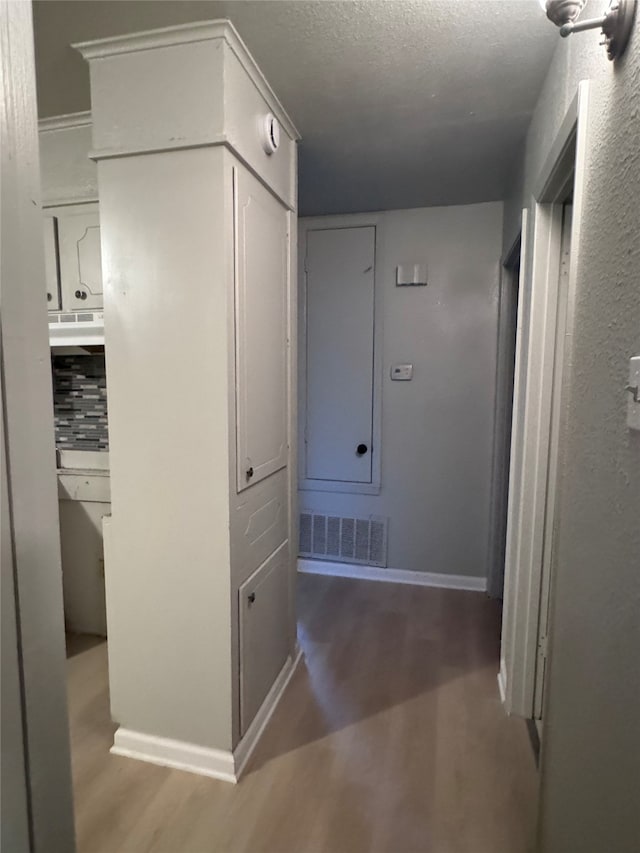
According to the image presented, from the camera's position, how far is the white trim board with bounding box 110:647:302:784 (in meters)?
1.64

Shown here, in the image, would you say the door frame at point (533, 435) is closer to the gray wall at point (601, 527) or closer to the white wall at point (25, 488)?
the gray wall at point (601, 527)

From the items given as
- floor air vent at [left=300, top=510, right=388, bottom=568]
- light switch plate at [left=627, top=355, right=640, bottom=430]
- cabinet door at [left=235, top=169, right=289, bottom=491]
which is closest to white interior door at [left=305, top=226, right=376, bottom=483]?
floor air vent at [left=300, top=510, right=388, bottom=568]

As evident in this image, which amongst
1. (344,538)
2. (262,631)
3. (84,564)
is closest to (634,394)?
(262,631)

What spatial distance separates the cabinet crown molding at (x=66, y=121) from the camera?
6.51 feet

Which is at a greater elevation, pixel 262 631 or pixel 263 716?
pixel 262 631

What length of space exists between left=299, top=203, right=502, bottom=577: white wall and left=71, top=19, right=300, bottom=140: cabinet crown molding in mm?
1721

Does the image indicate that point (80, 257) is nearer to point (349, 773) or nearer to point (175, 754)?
point (175, 754)

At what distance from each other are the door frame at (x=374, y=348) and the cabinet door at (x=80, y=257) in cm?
139

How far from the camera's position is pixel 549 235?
1.70 meters

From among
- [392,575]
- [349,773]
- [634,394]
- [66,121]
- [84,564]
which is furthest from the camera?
[392,575]

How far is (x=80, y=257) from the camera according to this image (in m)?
2.17

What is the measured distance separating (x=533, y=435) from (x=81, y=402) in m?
2.18

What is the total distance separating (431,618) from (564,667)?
173 cm

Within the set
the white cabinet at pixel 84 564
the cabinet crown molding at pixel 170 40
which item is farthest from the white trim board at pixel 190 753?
the cabinet crown molding at pixel 170 40
